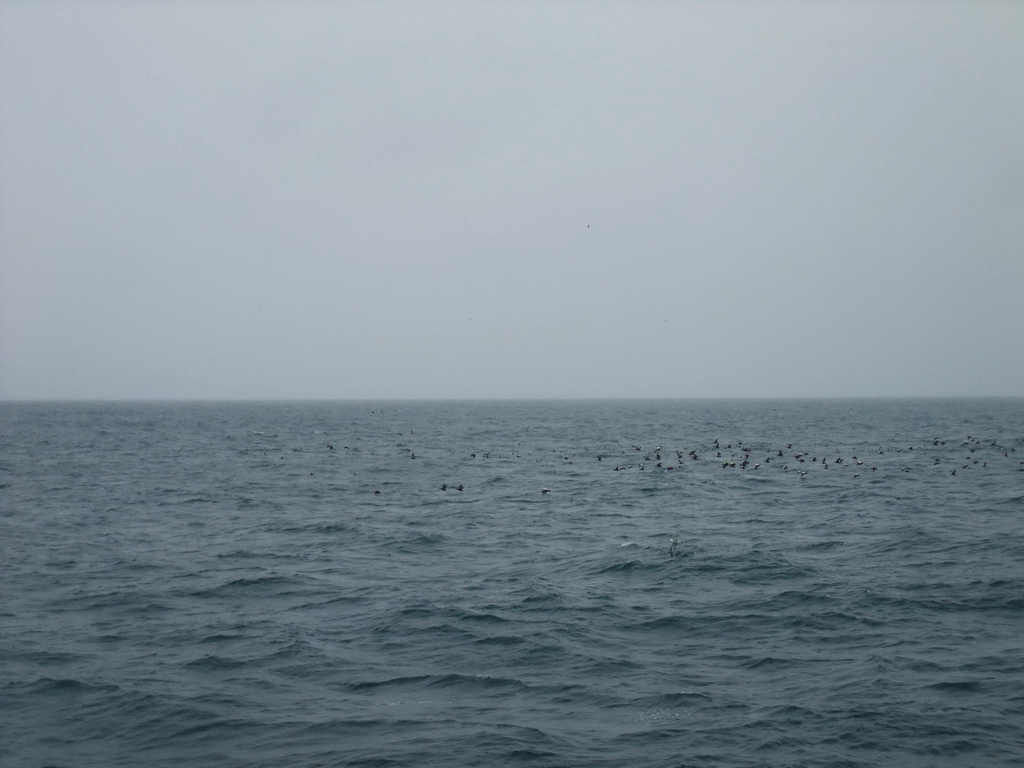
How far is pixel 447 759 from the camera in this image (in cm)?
1232

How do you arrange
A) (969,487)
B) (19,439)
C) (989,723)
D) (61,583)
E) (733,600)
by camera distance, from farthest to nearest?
1. (19,439)
2. (969,487)
3. (61,583)
4. (733,600)
5. (989,723)

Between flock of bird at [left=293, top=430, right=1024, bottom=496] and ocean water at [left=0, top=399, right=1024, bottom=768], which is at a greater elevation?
flock of bird at [left=293, top=430, right=1024, bottom=496]

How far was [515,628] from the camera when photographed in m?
18.4

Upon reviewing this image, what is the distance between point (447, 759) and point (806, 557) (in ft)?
52.8

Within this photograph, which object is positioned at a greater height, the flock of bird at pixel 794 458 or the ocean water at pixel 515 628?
the flock of bird at pixel 794 458

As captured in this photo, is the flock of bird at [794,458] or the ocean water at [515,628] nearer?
the ocean water at [515,628]

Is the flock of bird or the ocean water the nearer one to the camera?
the ocean water

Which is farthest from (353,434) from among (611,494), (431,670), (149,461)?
(431,670)

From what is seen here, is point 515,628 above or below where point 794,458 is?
below

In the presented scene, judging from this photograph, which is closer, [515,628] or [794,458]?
[515,628]

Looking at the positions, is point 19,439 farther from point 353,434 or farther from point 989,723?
point 989,723

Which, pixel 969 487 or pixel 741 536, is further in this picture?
pixel 969 487

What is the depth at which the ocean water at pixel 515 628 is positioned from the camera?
13.0 metres

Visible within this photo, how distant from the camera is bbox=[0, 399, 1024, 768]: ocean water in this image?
13.0 m
